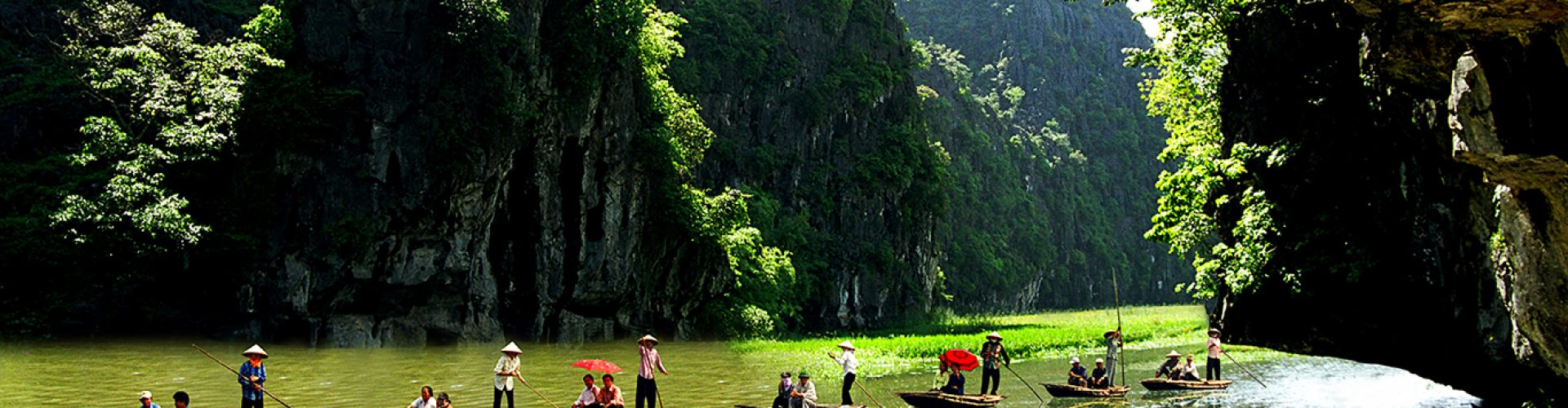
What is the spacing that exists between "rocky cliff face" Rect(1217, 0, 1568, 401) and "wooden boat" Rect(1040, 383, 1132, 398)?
3051 mm

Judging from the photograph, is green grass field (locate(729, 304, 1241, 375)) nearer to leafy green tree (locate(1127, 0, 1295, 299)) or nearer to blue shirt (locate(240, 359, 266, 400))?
leafy green tree (locate(1127, 0, 1295, 299))

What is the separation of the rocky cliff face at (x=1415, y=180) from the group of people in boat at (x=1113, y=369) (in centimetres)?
137

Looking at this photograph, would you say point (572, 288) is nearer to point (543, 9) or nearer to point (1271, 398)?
point (543, 9)

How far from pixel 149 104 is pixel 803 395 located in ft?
88.0

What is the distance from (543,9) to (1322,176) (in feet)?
94.0

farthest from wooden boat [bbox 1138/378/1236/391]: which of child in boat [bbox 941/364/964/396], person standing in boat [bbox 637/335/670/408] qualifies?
person standing in boat [bbox 637/335/670/408]

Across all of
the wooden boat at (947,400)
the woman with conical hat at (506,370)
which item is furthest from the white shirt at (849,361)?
the woman with conical hat at (506,370)

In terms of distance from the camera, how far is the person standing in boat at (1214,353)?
2392 centimetres

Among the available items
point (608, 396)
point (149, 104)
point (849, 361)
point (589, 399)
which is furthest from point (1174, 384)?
point (149, 104)

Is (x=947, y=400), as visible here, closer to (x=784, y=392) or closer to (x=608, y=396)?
(x=784, y=392)

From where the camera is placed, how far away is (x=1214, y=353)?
24.3m

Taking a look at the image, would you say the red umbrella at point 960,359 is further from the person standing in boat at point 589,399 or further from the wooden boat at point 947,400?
the person standing in boat at point 589,399

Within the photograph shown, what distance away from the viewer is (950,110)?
104 m

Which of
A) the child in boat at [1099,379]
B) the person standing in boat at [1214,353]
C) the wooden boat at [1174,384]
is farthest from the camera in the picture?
the person standing in boat at [1214,353]
